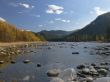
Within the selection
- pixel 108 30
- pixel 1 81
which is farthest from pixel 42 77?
pixel 108 30

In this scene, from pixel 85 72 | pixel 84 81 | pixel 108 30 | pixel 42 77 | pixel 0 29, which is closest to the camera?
pixel 84 81

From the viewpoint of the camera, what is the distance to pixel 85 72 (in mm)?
25250

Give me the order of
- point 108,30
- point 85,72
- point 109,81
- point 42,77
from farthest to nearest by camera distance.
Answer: point 108,30 → point 85,72 → point 42,77 → point 109,81

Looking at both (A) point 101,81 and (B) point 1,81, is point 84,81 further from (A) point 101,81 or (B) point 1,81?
(B) point 1,81

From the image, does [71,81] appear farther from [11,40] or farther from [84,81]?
[11,40]

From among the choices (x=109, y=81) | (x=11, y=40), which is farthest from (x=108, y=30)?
(x=109, y=81)

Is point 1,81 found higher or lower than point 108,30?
lower

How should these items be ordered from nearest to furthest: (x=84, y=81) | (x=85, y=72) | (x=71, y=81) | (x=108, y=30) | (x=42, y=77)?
(x=71, y=81)
(x=84, y=81)
(x=42, y=77)
(x=85, y=72)
(x=108, y=30)

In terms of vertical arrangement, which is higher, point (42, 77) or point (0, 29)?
point (0, 29)

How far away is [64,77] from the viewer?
63.8 feet

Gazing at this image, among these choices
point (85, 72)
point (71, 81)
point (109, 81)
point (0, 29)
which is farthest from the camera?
point (0, 29)

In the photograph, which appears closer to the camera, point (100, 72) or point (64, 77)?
point (64, 77)

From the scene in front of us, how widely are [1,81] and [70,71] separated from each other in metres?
6.30

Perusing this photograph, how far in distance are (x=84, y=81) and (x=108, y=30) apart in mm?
167027
